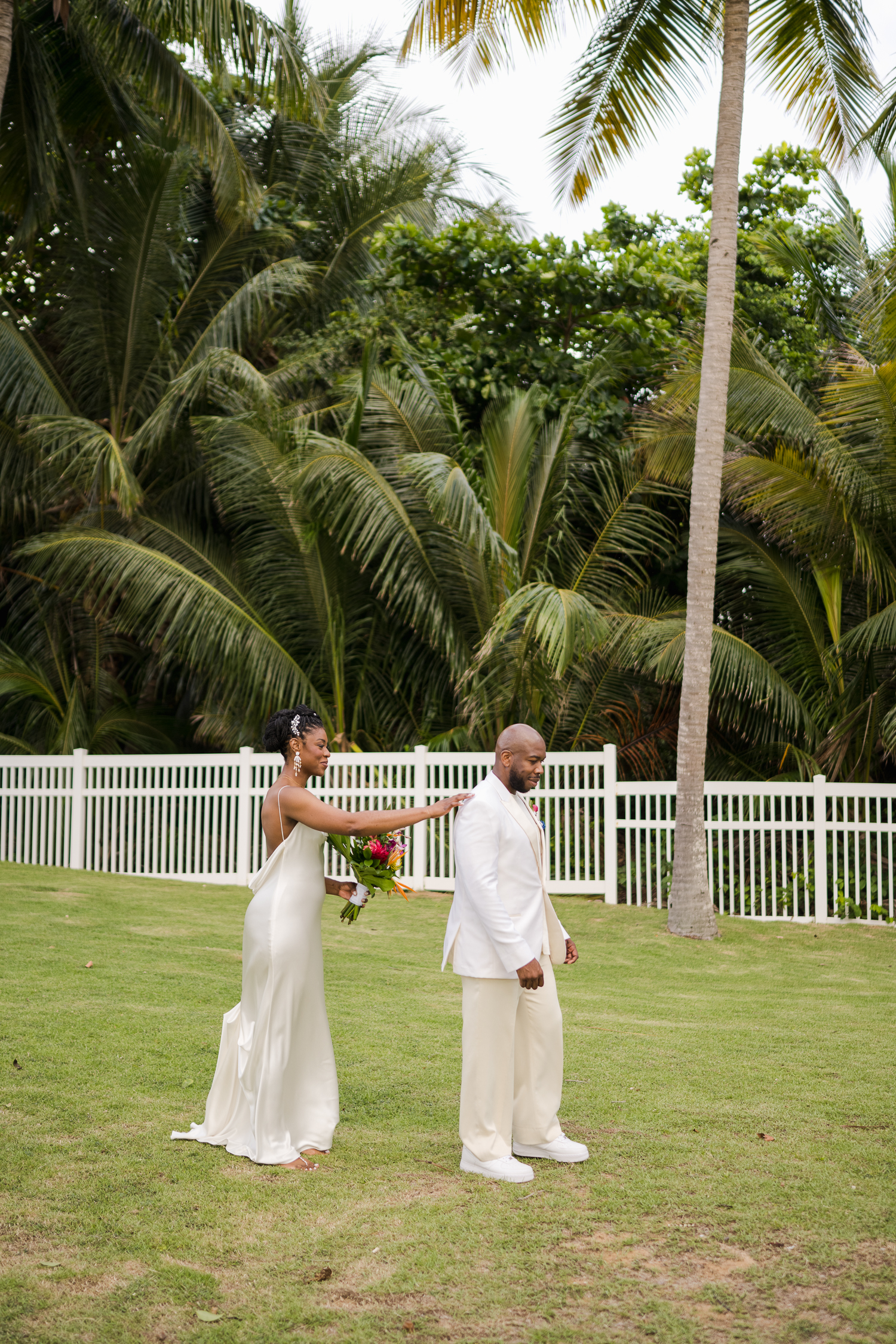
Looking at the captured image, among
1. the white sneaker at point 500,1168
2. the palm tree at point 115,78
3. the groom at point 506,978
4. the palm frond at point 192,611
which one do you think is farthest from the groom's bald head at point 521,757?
the palm tree at point 115,78

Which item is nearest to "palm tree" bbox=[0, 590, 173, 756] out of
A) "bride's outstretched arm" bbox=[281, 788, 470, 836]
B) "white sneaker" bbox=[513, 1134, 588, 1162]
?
"bride's outstretched arm" bbox=[281, 788, 470, 836]

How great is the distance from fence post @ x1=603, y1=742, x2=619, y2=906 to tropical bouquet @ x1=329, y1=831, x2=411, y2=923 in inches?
292

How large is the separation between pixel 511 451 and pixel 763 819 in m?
5.22

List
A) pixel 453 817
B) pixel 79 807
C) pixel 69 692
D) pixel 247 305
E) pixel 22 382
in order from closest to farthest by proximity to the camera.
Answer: pixel 453 817, pixel 79 807, pixel 22 382, pixel 69 692, pixel 247 305

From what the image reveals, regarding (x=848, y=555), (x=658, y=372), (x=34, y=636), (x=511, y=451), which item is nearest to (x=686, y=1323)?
(x=848, y=555)

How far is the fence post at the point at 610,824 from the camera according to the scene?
12.8 metres

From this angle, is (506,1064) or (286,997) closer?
(506,1064)

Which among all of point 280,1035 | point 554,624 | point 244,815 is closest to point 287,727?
point 280,1035

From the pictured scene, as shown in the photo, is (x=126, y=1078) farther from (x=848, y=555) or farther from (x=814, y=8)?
(x=814, y=8)

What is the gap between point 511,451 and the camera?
48.2 ft

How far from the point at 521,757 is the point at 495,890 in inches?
20.7

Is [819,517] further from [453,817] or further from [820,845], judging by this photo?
[453,817]

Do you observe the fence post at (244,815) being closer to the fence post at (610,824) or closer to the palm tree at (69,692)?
the palm tree at (69,692)

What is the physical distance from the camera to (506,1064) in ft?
15.8
